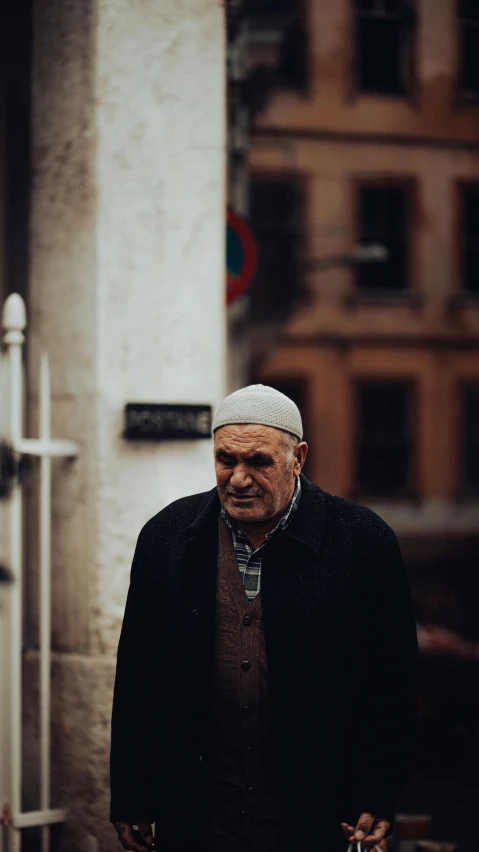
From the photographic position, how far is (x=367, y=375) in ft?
66.5

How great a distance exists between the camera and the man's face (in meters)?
3.05

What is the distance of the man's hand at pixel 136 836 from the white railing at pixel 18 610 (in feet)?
3.08

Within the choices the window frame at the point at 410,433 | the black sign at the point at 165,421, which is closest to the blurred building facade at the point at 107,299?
the black sign at the point at 165,421

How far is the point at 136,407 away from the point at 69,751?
1260 mm

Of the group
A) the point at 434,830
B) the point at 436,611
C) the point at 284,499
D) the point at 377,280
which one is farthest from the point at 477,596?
the point at 284,499

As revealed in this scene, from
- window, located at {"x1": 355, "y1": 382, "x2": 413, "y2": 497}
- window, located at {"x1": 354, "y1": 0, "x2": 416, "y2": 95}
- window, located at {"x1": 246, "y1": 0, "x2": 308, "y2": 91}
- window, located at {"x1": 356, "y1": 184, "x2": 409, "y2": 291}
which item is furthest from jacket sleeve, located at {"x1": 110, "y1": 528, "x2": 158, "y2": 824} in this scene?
window, located at {"x1": 354, "y1": 0, "x2": 416, "y2": 95}

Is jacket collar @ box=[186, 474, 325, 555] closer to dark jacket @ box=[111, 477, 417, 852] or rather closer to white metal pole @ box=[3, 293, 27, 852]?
dark jacket @ box=[111, 477, 417, 852]

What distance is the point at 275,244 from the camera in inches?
782

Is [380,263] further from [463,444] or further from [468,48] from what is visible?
[468,48]

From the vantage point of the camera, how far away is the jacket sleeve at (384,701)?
3.08 meters

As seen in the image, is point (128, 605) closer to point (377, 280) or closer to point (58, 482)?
point (58, 482)

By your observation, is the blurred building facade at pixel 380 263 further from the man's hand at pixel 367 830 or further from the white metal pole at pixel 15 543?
the man's hand at pixel 367 830

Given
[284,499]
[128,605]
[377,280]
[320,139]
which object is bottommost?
[128,605]

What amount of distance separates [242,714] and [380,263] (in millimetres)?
18292
